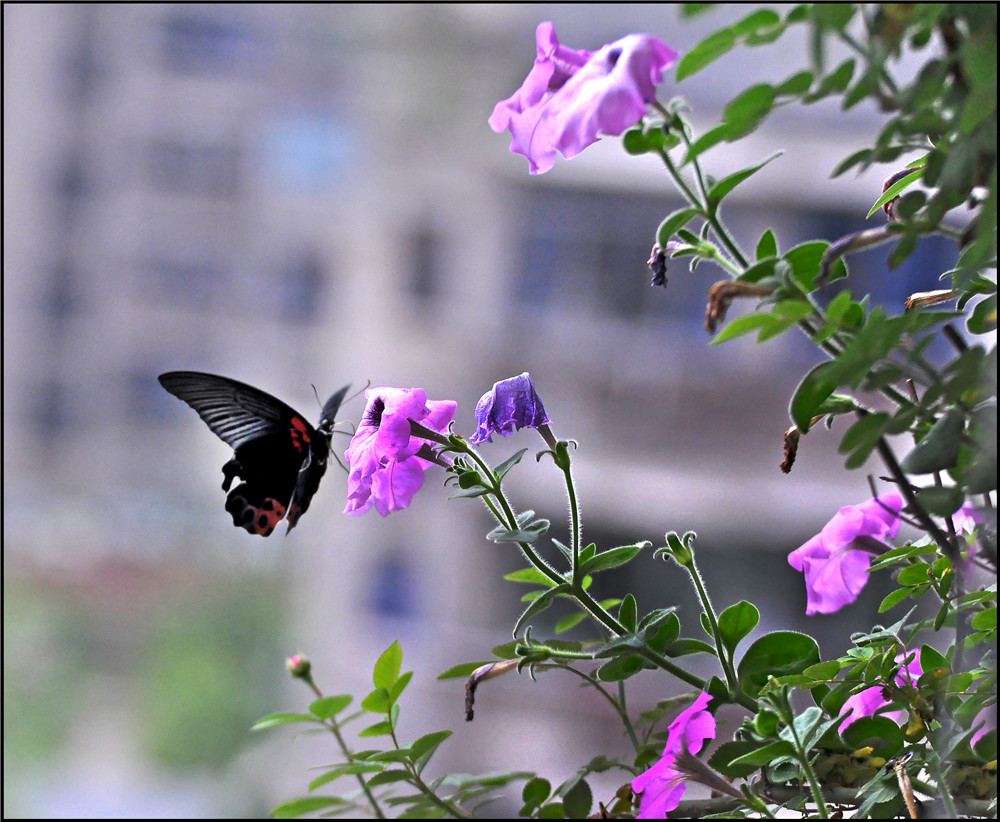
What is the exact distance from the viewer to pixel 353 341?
630 centimetres

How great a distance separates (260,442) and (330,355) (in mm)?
6811

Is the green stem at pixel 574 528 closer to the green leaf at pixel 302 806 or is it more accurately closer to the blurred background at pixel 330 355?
the green leaf at pixel 302 806

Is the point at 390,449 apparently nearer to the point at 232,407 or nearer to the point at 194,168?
the point at 232,407

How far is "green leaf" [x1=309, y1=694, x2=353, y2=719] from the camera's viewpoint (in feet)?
1.41

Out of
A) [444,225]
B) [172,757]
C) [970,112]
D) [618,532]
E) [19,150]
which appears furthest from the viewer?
[19,150]

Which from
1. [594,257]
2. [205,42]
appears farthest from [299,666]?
[205,42]

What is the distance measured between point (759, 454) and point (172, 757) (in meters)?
5.07

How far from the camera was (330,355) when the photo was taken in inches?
287

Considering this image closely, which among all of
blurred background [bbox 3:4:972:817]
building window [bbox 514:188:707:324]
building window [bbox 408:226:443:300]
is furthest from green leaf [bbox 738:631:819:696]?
building window [bbox 408:226:443:300]

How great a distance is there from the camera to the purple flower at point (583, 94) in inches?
9.8

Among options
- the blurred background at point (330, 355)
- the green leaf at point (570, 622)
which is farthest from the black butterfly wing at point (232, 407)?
the blurred background at point (330, 355)

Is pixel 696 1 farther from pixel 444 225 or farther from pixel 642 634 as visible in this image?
pixel 444 225

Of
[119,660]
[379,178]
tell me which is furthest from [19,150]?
[119,660]

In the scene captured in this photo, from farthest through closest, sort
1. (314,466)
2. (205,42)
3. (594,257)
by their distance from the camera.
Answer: (205,42) → (594,257) → (314,466)
